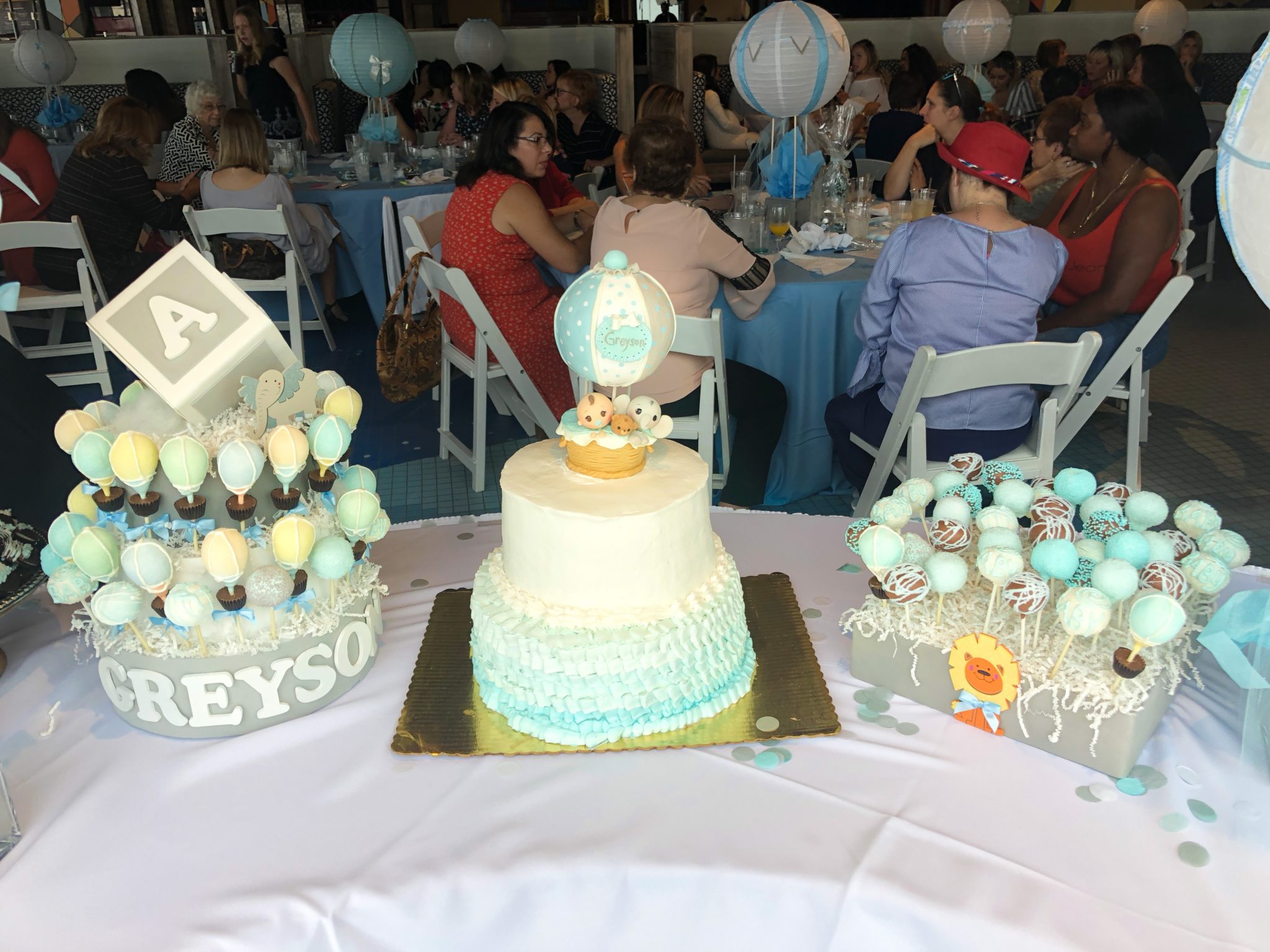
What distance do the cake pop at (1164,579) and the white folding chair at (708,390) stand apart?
1372 mm

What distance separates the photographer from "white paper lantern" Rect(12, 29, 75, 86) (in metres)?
6.79

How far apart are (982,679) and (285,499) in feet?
2.98

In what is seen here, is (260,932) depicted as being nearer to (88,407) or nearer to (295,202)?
(88,407)

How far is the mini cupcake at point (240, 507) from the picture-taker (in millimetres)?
1164

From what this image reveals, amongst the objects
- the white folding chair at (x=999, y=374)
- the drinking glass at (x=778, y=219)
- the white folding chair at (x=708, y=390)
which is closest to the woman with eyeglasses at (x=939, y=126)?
the drinking glass at (x=778, y=219)

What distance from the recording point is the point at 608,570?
1147 millimetres

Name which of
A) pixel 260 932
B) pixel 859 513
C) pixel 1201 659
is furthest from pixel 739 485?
pixel 260 932

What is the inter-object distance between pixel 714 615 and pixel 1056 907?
487 mm

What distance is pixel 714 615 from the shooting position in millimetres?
1222

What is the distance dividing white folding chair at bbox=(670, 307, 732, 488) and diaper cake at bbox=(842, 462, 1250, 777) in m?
1.20

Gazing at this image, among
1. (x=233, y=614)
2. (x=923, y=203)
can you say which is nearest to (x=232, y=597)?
(x=233, y=614)

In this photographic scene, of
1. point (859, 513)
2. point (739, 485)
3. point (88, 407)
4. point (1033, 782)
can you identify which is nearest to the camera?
point (1033, 782)

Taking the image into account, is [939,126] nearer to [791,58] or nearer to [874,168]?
[874,168]

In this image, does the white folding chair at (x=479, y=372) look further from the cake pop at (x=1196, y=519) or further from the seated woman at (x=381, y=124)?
the seated woman at (x=381, y=124)
